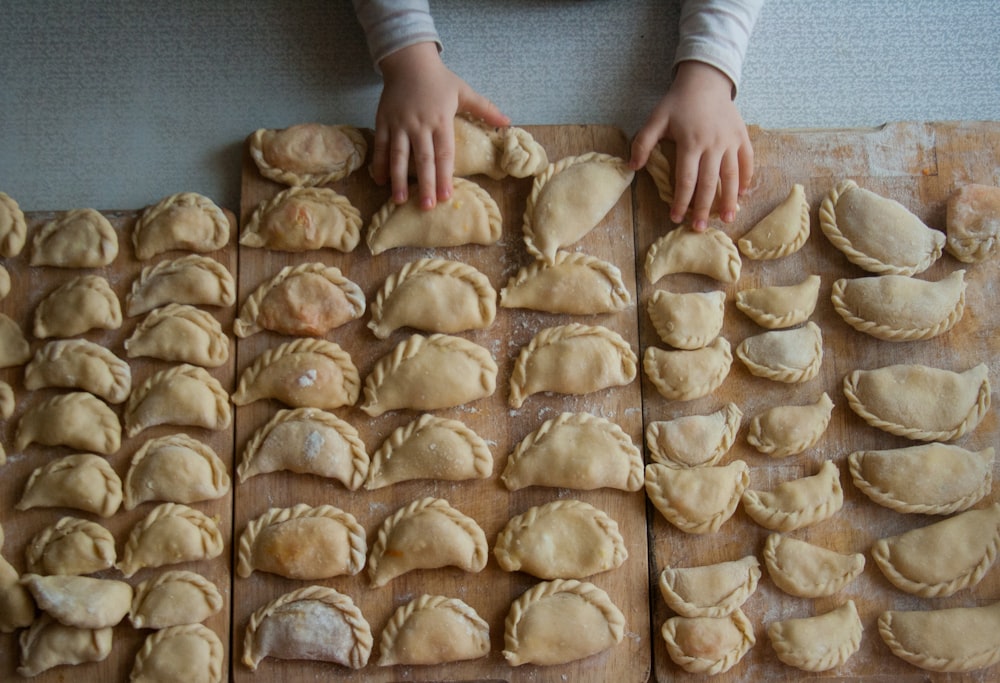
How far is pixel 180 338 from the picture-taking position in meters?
1.32

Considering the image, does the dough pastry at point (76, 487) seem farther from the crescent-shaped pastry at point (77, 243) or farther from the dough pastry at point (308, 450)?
the crescent-shaped pastry at point (77, 243)

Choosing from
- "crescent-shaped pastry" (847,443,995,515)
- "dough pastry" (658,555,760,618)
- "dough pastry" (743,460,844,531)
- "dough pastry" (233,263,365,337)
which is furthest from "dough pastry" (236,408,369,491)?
"crescent-shaped pastry" (847,443,995,515)

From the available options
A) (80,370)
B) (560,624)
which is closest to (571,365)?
(560,624)

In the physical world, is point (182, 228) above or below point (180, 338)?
above

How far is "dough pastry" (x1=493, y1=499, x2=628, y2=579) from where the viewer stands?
126cm

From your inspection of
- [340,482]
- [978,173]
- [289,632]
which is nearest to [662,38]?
[978,173]

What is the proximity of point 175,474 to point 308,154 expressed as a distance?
52cm

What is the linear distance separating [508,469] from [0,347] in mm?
782

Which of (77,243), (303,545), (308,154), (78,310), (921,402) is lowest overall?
(303,545)

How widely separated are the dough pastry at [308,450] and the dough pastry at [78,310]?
296mm

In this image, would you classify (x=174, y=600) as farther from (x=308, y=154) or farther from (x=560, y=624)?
(x=308, y=154)

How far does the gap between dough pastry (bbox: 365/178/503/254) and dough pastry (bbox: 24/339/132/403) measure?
0.43 m

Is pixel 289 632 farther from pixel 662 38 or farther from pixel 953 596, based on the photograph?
pixel 662 38

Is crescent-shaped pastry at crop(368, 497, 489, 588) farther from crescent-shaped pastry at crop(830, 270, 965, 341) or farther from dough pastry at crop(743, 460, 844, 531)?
crescent-shaped pastry at crop(830, 270, 965, 341)
